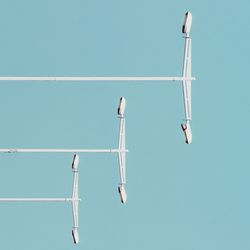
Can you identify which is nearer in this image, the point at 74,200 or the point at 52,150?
the point at 52,150

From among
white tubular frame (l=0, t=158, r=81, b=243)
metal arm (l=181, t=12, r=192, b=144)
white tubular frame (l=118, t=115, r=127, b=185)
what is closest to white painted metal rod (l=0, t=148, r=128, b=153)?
white tubular frame (l=118, t=115, r=127, b=185)

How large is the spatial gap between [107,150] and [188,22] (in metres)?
6.14

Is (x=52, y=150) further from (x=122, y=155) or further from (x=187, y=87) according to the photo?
(x=187, y=87)

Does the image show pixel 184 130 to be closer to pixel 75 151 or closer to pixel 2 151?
pixel 75 151

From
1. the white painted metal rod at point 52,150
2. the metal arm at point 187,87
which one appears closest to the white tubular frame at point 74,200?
the white painted metal rod at point 52,150

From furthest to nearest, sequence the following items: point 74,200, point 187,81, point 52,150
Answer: point 74,200, point 52,150, point 187,81

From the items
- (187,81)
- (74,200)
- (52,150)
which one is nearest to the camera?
(187,81)

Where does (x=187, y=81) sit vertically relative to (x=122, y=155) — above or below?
above

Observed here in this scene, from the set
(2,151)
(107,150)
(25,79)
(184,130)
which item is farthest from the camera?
(107,150)

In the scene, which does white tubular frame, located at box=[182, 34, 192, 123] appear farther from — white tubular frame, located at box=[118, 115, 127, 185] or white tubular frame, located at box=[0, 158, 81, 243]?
white tubular frame, located at box=[0, 158, 81, 243]

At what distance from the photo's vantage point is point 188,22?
57.7 feet

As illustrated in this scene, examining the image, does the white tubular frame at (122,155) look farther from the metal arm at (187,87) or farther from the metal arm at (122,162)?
the metal arm at (187,87)

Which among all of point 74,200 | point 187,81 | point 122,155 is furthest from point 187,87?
point 74,200

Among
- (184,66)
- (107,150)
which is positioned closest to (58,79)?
(184,66)
